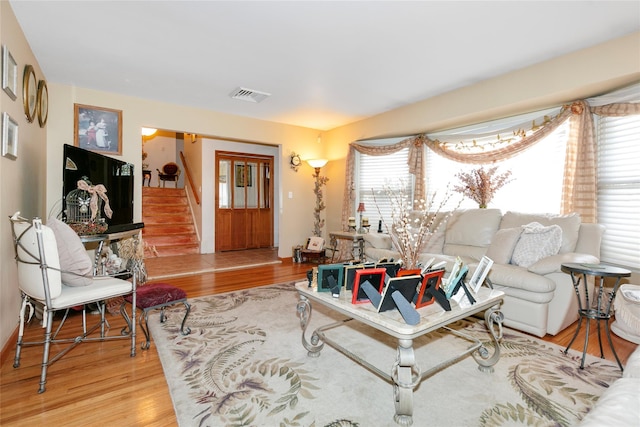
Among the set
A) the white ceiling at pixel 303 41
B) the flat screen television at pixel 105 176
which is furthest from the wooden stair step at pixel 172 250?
the white ceiling at pixel 303 41

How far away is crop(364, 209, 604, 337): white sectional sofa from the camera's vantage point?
2.54 meters

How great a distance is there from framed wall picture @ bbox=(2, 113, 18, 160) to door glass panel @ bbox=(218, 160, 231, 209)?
4.60 m

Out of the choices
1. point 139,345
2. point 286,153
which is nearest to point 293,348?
point 139,345

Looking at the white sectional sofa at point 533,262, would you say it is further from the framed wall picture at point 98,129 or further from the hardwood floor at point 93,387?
the framed wall picture at point 98,129

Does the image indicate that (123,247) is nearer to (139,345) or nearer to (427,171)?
(139,345)

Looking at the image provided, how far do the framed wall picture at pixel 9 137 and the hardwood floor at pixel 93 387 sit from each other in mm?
1442

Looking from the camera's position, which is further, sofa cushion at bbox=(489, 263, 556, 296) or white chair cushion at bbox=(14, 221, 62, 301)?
sofa cushion at bbox=(489, 263, 556, 296)

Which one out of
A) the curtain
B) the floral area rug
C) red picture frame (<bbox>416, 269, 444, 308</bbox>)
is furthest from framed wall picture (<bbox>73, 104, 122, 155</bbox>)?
the curtain

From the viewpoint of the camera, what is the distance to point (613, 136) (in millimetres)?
3082

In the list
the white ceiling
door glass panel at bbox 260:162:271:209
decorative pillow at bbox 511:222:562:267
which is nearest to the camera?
the white ceiling

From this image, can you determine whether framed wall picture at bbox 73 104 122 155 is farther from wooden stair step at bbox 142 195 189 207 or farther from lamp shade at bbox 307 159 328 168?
wooden stair step at bbox 142 195 189 207

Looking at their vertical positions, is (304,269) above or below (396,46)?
below

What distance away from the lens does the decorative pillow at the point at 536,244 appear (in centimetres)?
279

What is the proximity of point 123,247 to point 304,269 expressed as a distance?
2.58 meters
